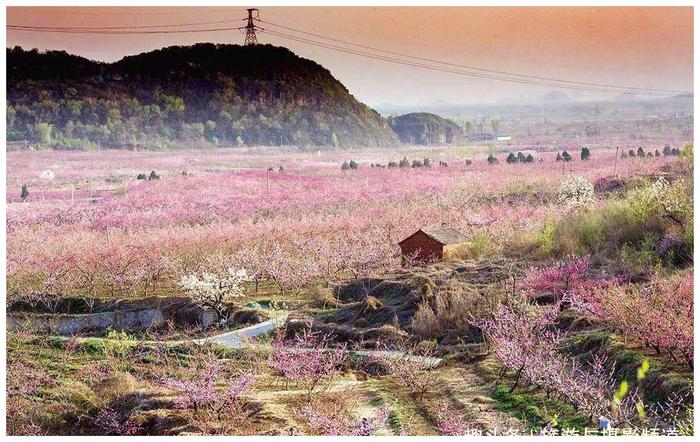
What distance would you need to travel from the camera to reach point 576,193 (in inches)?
323

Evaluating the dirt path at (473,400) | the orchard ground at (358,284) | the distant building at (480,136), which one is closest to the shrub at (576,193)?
the orchard ground at (358,284)

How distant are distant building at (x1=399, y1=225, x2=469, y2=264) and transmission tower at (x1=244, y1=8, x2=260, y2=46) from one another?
1978 mm

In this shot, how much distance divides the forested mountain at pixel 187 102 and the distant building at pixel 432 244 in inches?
32.5

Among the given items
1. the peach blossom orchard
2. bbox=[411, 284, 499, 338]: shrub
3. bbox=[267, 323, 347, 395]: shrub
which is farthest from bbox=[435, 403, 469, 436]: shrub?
the peach blossom orchard

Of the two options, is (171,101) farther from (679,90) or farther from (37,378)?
(679,90)

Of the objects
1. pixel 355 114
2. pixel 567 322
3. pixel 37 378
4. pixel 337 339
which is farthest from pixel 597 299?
pixel 37 378

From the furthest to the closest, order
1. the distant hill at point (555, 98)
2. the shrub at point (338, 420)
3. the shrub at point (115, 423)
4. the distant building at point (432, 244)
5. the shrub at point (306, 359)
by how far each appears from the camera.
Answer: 1. the distant building at point (432, 244)
2. the distant hill at point (555, 98)
3. the shrub at point (306, 359)
4. the shrub at point (115, 423)
5. the shrub at point (338, 420)

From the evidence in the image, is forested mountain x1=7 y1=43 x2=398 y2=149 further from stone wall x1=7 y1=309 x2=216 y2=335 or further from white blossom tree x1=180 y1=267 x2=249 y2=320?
stone wall x1=7 y1=309 x2=216 y2=335

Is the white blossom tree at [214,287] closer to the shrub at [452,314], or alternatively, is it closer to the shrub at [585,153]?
the shrub at [452,314]

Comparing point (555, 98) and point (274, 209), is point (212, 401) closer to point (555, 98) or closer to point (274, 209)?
point (274, 209)

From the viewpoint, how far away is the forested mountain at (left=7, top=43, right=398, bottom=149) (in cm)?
766

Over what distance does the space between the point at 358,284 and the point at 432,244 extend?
0.70 m

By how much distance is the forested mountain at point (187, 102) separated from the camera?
7664 mm

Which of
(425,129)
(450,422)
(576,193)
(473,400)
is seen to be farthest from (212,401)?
(576,193)
